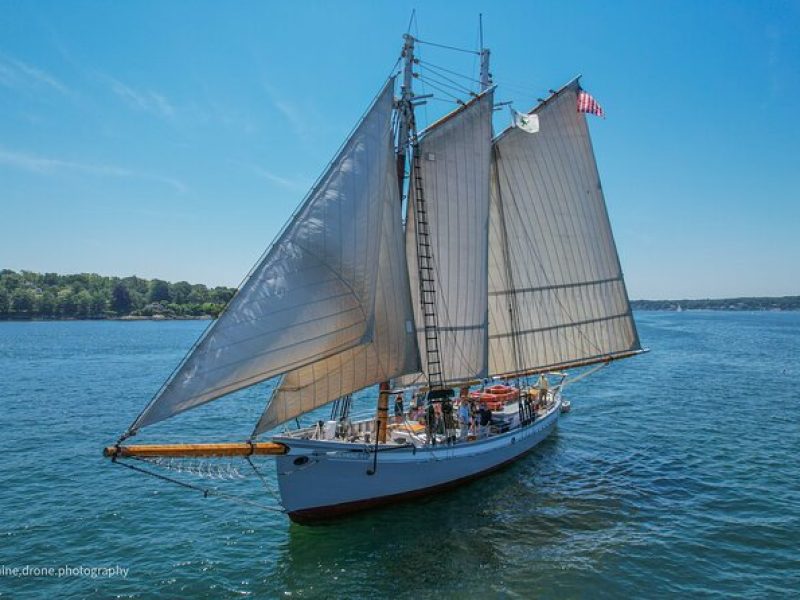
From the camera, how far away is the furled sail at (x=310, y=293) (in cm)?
1358

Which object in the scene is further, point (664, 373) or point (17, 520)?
point (664, 373)

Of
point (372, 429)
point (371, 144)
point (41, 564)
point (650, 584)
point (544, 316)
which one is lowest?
point (650, 584)

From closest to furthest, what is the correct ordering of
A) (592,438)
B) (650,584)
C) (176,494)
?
(650,584)
(176,494)
(592,438)

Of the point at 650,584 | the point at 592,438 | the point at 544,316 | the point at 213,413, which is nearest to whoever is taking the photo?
the point at 650,584

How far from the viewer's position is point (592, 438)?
102 ft

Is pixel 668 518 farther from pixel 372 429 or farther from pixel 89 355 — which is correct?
pixel 89 355

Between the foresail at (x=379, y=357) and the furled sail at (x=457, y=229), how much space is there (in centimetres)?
266

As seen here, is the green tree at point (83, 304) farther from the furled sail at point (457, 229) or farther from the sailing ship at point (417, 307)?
the furled sail at point (457, 229)

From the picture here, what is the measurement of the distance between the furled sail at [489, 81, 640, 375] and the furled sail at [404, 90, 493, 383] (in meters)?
4.03

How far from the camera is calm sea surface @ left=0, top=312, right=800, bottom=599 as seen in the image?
1491cm

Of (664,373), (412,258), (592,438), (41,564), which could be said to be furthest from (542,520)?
(664,373)

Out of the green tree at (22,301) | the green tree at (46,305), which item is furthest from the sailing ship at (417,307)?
the green tree at (46,305)

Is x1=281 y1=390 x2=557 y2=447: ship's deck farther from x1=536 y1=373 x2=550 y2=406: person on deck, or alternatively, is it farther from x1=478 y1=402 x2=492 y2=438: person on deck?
x1=536 y1=373 x2=550 y2=406: person on deck

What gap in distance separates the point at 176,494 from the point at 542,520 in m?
14.7
